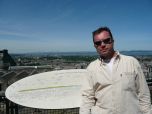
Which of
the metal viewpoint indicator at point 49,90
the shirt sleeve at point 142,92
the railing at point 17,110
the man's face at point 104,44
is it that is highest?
the man's face at point 104,44

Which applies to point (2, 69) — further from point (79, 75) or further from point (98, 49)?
point (98, 49)

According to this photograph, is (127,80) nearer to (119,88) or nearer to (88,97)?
(119,88)

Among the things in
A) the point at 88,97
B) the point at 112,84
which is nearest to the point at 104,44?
the point at 112,84

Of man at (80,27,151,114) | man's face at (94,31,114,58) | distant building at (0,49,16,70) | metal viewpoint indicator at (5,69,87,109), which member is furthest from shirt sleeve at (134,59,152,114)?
distant building at (0,49,16,70)

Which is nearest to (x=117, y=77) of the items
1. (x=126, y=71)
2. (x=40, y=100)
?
(x=126, y=71)

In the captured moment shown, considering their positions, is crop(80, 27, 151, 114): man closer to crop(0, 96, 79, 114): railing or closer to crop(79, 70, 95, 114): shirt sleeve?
crop(79, 70, 95, 114): shirt sleeve

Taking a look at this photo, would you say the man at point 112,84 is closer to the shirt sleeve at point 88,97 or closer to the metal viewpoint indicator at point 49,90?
the shirt sleeve at point 88,97

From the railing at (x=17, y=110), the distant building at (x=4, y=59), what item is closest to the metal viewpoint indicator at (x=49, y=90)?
the railing at (x=17, y=110)
